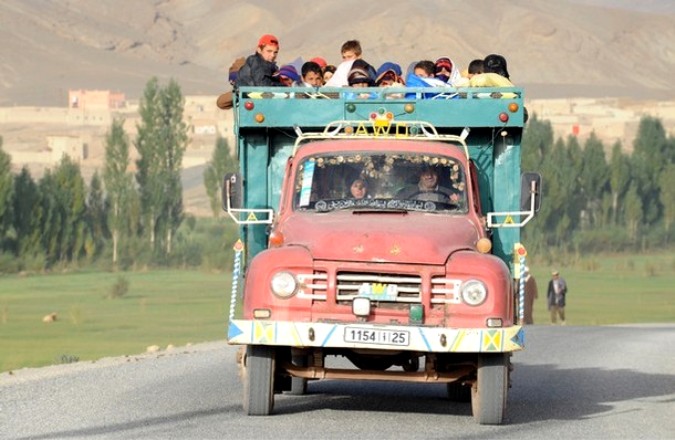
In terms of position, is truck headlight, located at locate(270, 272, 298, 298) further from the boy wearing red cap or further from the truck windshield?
the boy wearing red cap

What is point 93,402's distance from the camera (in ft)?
50.6

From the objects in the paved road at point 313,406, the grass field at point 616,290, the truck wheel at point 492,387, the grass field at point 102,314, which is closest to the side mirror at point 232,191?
the paved road at point 313,406

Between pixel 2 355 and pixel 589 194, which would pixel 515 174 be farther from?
pixel 589 194

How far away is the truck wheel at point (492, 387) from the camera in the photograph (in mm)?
13508

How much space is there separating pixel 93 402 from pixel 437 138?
3.83 meters

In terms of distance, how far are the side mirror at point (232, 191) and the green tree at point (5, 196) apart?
72413mm

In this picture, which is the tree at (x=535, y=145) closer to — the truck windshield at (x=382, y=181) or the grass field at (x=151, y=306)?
the grass field at (x=151, y=306)

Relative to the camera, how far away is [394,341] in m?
13.0

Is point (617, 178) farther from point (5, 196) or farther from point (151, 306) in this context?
point (151, 306)

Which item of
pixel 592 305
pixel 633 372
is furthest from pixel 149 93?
pixel 633 372

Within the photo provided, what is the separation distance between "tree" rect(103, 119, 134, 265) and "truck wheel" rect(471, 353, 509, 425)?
78872 mm

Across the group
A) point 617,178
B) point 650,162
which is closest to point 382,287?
point 617,178

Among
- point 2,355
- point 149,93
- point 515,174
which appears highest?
point 149,93

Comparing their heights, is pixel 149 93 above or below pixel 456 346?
above
